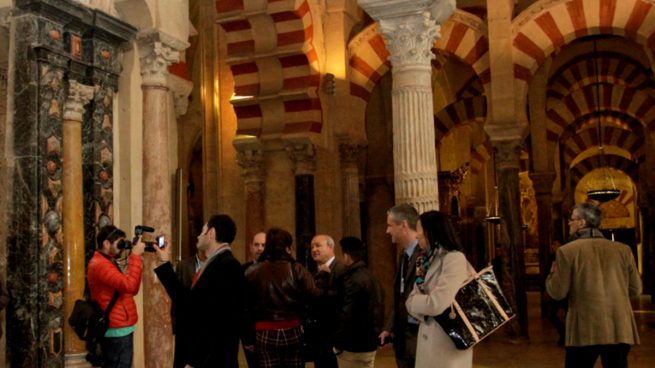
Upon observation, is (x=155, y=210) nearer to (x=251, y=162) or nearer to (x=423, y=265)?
(x=423, y=265)

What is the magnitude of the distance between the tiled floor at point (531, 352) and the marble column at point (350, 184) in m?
1.88

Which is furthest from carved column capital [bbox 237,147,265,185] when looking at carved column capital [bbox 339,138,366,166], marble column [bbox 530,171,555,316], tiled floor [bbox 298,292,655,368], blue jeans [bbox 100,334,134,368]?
blue jeans [bbox 100,334,134,368]

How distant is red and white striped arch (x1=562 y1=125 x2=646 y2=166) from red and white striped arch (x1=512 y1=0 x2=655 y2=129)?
8310 mm

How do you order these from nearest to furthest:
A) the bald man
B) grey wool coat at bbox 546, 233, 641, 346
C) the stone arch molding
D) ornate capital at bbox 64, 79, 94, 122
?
1. grey wool coat at bbox 546, 233, 641, 346
2. the bald man
3. ornate capital at bbox 64, 79, 94, 122
4. the stone arch molding

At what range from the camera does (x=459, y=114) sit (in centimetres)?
1195

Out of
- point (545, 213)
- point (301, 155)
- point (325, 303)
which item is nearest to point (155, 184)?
point (325, 303)

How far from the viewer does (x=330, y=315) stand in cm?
429

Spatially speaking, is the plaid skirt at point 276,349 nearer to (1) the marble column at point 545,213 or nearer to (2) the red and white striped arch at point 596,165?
(1) the marble column at point 545,213

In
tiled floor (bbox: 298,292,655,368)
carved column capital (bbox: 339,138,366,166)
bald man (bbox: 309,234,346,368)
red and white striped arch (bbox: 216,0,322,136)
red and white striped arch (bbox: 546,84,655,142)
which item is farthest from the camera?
red and white striped arch (bbox: 546,84,655,142)

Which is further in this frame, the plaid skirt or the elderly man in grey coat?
the plaid skirt

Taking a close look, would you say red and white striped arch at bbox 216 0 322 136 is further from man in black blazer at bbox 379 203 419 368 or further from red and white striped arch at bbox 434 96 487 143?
man in black blazer at bbox 379 203 419 368

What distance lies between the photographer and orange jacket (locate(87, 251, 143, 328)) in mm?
3580

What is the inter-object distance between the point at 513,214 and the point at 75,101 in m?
5.70

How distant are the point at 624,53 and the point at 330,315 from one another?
1009 centimetres
